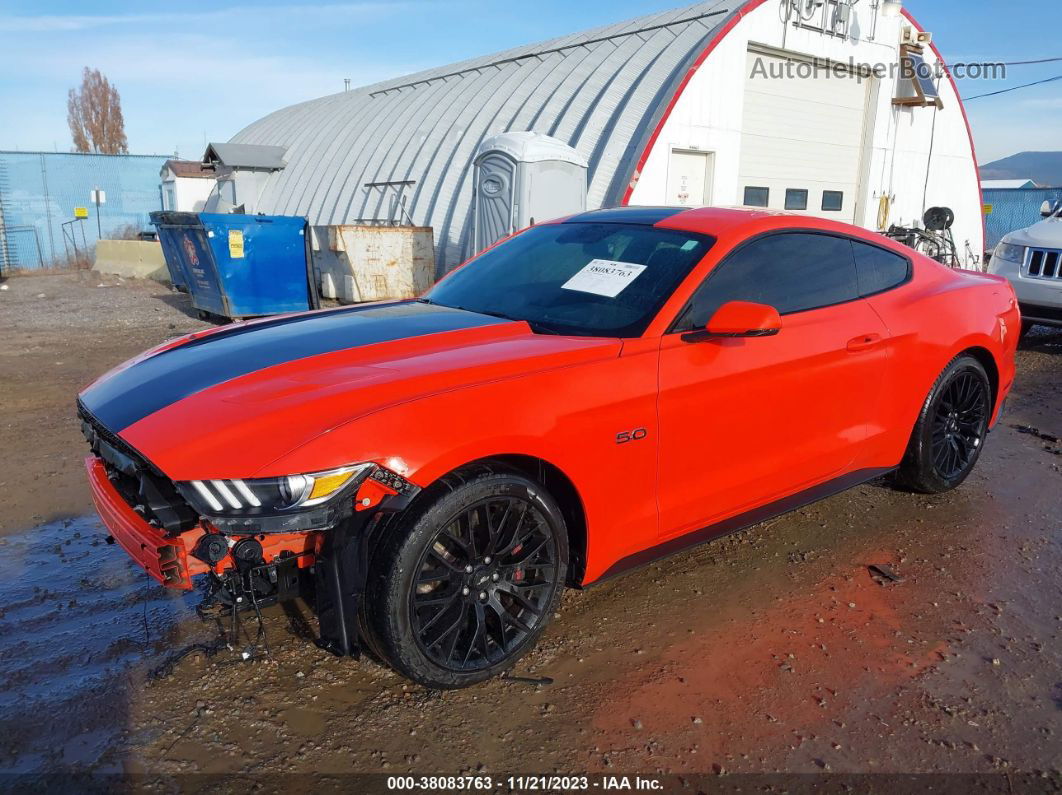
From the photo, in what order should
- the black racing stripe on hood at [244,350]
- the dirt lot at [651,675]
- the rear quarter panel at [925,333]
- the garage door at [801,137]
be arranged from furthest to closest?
the garage door at [801,137]
the rear quarter panel at [925,333]
the black racing stripe on hood at [244,350]
the dirt lot at [651,675]

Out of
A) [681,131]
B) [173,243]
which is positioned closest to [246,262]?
[173,243]

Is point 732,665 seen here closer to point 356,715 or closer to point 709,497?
point 709,497

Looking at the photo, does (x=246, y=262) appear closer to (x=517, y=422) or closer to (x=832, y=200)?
(x=517, y=422)

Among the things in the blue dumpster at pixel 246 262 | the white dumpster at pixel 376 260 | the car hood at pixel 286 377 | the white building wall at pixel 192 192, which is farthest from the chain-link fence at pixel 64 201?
the car hood at pixel 286 377

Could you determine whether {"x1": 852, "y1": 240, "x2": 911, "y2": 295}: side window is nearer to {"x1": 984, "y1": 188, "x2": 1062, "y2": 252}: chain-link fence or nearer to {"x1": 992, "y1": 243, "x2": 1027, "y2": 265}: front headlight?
{"x1": 992, "y1": 243, "x2": 1027, "y2": 265}: front headlight

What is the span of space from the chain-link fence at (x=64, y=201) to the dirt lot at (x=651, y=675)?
2536 centimetres

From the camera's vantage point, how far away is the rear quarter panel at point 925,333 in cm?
389

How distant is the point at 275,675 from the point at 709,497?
1808mm

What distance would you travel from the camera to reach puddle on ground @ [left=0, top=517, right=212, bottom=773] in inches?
96.6

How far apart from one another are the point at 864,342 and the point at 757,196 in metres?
11.5

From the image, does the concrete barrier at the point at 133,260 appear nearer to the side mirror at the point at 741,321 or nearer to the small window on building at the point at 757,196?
the small window on building at the point at 757,196

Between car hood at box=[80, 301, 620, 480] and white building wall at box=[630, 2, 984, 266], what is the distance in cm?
929

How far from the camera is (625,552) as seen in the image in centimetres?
301

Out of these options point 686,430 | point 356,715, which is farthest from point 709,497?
point 356,715
